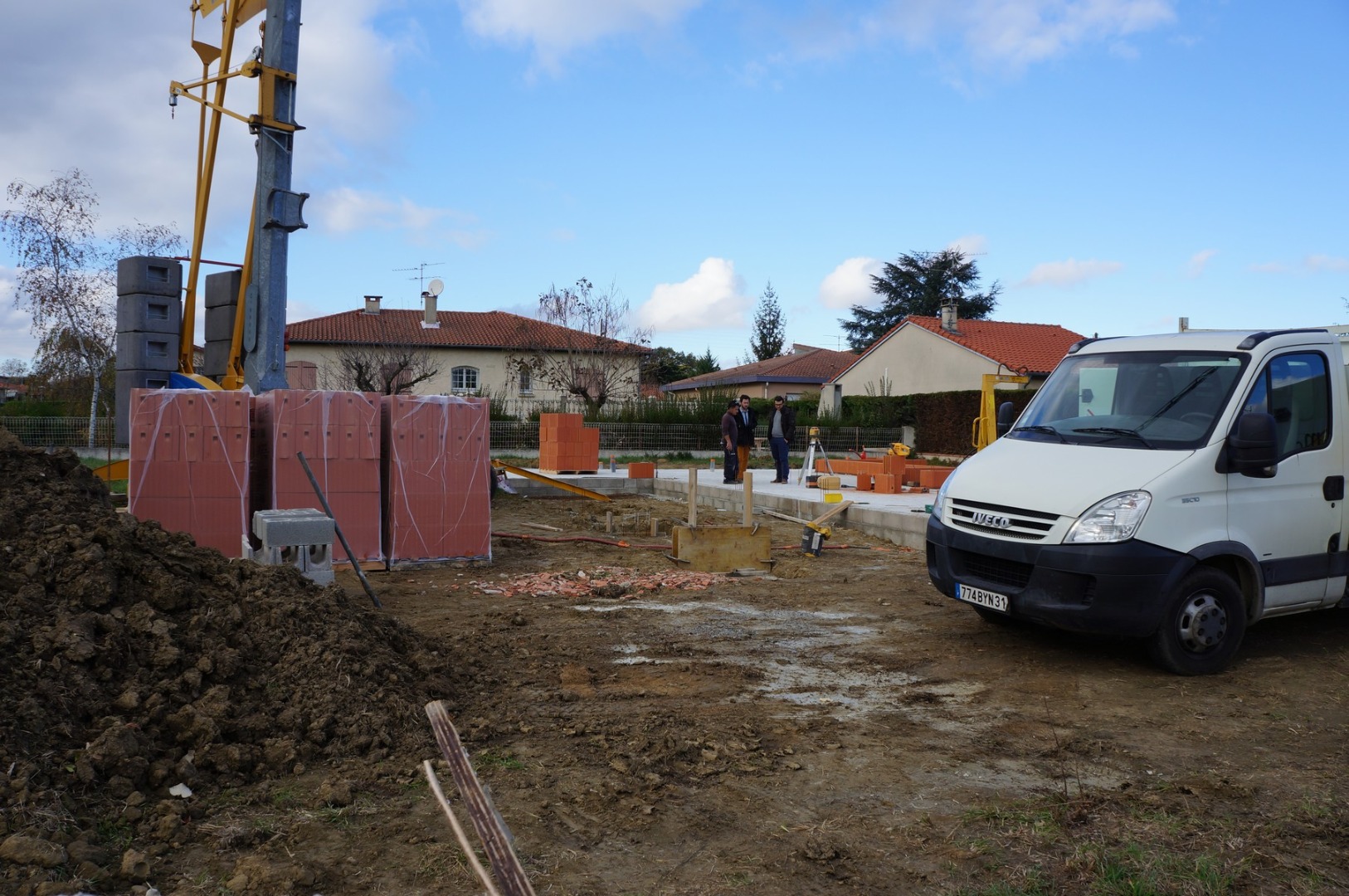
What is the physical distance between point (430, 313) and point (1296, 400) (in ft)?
154

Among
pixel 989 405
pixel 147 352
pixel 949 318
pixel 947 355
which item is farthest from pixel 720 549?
pixel 949 318

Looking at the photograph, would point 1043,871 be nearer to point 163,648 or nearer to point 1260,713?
point 1260,713

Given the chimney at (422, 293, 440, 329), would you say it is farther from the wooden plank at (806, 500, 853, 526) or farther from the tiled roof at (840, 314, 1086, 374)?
the wooden plank at (806, 500, 853, 526)

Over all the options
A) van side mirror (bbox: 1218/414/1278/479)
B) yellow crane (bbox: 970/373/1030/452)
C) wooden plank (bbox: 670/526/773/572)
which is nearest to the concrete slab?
wooden plank (bbox: 670/526/773/572)

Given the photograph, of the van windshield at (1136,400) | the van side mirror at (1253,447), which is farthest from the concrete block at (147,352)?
the van side mirror at (1253,447)

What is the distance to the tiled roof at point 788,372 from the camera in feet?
175

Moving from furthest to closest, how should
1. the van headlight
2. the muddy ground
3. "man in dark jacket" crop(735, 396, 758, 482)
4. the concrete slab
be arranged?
"man in dark jacket" crop(735, 396, 758, 482) < the concrete slab < the van headlight < the muddy ground

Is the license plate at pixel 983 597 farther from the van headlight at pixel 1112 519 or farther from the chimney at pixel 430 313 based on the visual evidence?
the chimney at pixel 430 313

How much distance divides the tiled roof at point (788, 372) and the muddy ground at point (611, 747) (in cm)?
4444

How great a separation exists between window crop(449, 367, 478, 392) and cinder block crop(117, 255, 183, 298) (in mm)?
38214

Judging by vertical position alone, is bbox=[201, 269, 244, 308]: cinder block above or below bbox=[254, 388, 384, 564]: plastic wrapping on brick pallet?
above

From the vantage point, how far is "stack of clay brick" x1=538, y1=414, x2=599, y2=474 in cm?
2386

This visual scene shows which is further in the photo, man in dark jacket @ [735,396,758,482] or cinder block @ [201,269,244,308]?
man in dark jacket @ [735,396,758,482]

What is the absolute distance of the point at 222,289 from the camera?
1170 cm
